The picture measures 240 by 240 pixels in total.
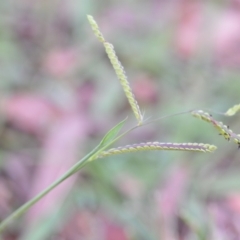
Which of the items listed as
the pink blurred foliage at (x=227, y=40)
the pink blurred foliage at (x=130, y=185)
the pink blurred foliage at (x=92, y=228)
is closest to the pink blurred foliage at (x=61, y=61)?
the pink blurred foliage at (x=227, y=40)

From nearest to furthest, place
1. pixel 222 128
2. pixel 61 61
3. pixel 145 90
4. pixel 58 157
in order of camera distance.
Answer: pixel 222 128 < pixel 58 157 < pixel 145 90 < pixel 61 61

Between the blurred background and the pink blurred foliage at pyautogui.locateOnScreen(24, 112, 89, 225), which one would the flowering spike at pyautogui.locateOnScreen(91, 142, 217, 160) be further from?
the pink blurred foliage at pyautogui.locateOnScreen(24, 112, 89, 225)

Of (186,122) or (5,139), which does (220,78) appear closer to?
(186,122)

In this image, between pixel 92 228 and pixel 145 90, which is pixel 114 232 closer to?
pixel 92 228

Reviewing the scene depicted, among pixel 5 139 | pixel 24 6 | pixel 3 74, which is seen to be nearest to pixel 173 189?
pixel 5 139

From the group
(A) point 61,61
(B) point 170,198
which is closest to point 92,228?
(B) point 170,198

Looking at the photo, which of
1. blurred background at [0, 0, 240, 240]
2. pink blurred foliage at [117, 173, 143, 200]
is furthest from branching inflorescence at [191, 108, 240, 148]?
pink blurred foliage at [117, 173, 143, 200]

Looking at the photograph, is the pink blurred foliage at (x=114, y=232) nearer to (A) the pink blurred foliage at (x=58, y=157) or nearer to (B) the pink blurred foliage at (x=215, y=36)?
(A) the pink blurred foliage at (x=58, y=157)

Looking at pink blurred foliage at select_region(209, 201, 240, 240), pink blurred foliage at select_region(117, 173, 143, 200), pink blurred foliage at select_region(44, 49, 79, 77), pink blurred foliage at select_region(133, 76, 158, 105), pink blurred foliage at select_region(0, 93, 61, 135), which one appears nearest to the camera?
pink blurred foliage at select_region(209, 201, 240, 240)
